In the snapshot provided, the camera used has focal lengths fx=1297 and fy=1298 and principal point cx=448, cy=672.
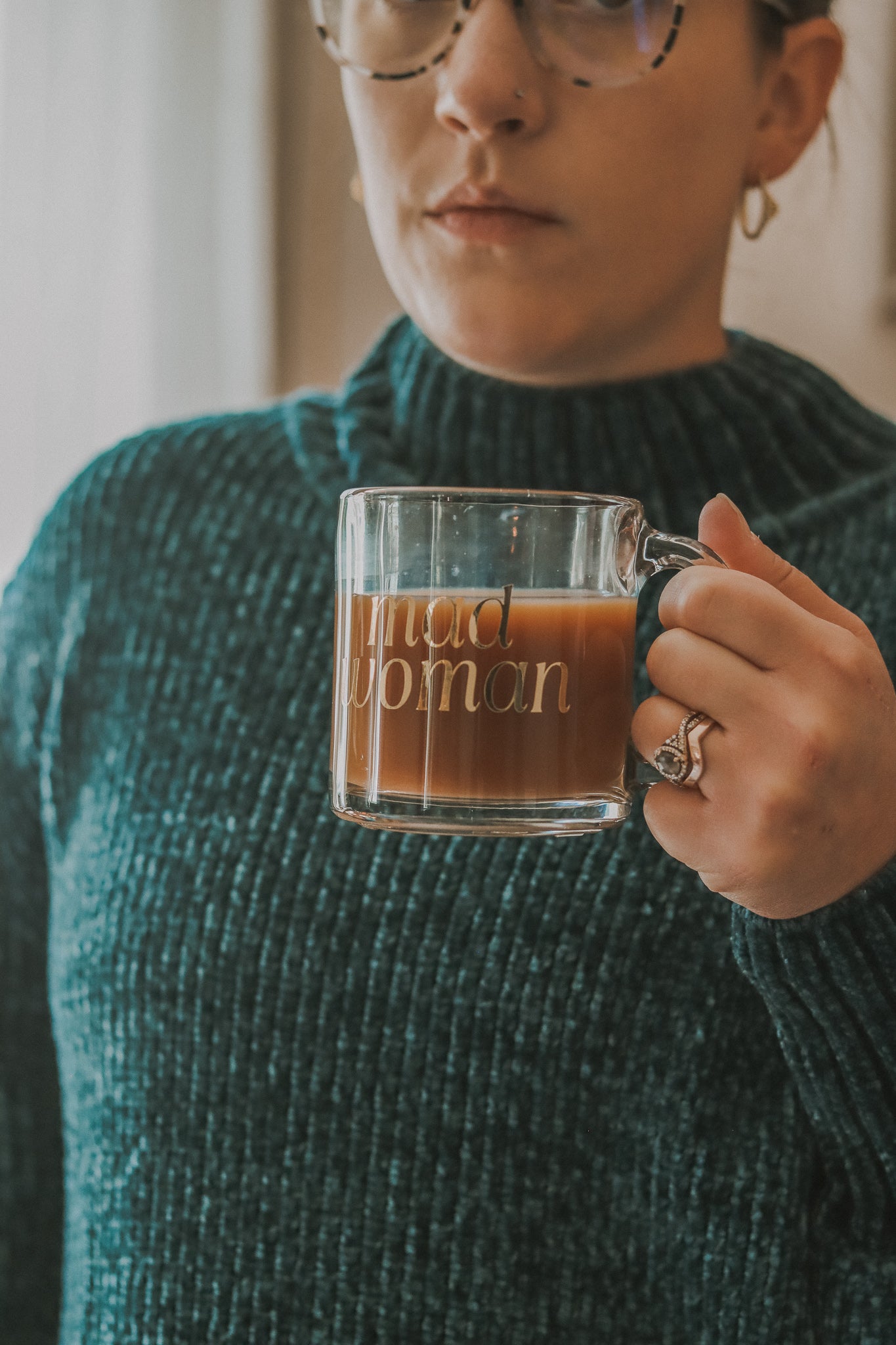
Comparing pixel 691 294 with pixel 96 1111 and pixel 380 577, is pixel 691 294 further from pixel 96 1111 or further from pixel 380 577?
pixel 96 1111

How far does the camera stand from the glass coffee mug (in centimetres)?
62

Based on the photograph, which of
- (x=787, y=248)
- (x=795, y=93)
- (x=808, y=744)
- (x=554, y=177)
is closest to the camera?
(x=808, y=744)

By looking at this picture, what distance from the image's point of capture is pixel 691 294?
1009mm

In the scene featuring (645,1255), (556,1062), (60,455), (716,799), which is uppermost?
(716,799)

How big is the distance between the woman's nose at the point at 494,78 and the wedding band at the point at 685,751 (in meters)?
0.45

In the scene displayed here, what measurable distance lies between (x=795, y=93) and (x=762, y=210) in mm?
87

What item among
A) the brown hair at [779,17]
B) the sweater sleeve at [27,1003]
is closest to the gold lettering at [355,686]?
the sweater sleeve at [27,1003]

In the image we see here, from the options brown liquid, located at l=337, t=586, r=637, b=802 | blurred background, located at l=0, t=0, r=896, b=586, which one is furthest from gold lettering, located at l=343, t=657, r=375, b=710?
blurred background, located at l=0, t=0, r=896, b=586

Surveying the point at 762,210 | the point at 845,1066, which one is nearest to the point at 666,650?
the point at 845,1066

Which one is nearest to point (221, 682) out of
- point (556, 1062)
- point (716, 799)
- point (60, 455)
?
point (556, 1062)

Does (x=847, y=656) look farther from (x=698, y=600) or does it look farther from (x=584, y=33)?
(x=584, y=33)

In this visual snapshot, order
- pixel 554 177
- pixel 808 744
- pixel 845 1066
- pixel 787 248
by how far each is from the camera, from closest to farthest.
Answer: pixel 808 744 → pixel 845 1066 → pixel 554 177 → pixel 787 248

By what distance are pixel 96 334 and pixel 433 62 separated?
3.90ft

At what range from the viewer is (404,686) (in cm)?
63
